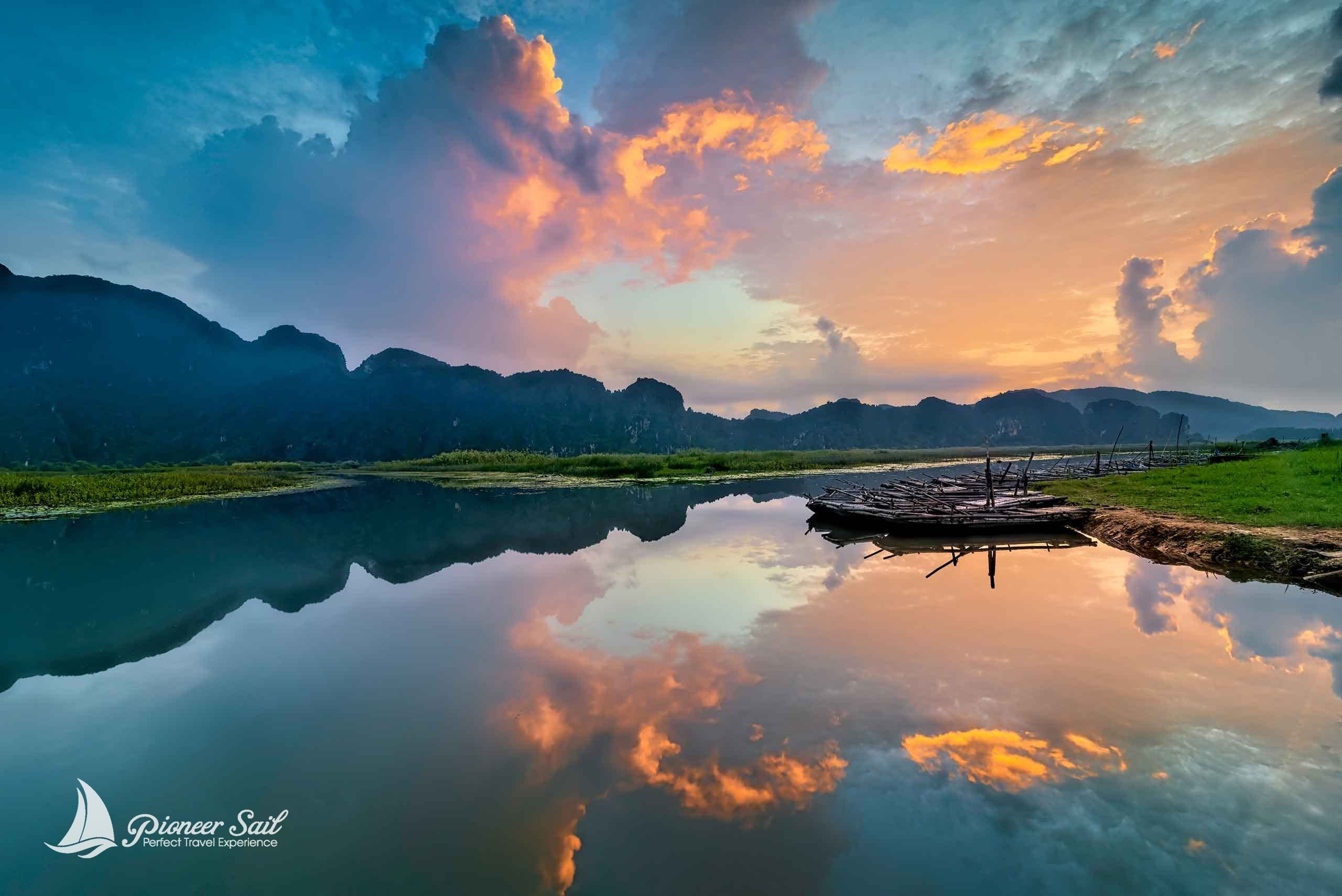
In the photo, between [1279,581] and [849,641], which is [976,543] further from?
[849,641]

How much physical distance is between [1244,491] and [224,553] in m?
38.2

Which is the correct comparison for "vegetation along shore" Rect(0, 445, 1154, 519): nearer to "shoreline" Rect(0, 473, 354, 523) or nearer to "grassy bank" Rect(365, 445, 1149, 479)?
"shoreline" Rect(0, 473, 354, 523)

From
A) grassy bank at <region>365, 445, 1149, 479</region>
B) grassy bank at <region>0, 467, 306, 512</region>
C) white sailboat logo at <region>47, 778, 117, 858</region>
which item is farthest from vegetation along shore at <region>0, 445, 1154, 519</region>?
white sailboat logo at <region>47, 778, 117, 858</region>

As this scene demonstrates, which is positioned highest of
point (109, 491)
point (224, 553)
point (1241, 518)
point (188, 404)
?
point (188, 404)

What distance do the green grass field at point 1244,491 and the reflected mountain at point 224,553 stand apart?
719 inches

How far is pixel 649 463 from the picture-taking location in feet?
193

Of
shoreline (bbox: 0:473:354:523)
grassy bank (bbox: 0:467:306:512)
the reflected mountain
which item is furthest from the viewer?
grassy bank (bbox: 0:467:306:512)

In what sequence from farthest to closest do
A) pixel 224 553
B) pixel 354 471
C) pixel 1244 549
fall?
Result: pixel 354 471, pixel 224 553, pixel 1244 549

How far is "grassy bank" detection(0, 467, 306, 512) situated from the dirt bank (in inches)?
1916

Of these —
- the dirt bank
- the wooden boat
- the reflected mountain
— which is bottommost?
the reflected mountain

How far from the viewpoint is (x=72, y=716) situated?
735 centimetres

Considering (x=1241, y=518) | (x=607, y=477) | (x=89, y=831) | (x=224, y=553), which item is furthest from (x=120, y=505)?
(x=1241, y=518)

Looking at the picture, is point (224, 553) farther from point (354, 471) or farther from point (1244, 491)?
point (354, 471)

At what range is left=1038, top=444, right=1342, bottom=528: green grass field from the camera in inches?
629
